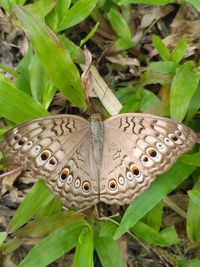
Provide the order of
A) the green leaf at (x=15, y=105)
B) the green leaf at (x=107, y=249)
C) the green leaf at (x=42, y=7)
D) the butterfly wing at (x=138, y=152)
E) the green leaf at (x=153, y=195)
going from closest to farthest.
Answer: the butterfly wing at (x=138, y=152), the green leaf at (x=153, y=195), the green leaf at (x=107, y=249), the green leaf at (x=15, y=105), the green leaf at (x=42, y=7)

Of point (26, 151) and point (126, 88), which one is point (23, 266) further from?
point (126, 88)

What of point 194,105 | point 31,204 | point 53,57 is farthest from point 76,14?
point 31,204

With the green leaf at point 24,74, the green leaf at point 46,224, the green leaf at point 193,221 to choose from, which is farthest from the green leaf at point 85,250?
the green leaf at point 24,74

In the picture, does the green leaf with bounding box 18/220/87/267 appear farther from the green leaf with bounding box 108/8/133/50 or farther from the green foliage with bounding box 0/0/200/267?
the green leaf with bounding box 108/8/133/50

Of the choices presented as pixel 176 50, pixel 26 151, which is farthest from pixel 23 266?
pixel 176 50

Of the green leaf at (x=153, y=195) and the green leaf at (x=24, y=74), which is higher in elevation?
the green leaf at (x=24, y=74)

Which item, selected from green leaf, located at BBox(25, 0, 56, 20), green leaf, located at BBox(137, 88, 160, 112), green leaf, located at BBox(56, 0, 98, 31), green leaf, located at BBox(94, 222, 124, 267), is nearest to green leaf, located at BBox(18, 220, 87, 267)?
green leaf, located at BBox(94, 222, 124, 267)

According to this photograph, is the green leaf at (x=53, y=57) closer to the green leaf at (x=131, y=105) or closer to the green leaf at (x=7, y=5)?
the green leaf at (x=131, y=105)

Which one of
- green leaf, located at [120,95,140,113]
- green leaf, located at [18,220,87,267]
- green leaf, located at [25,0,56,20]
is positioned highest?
green leaf, located at [25,0,56,20]
